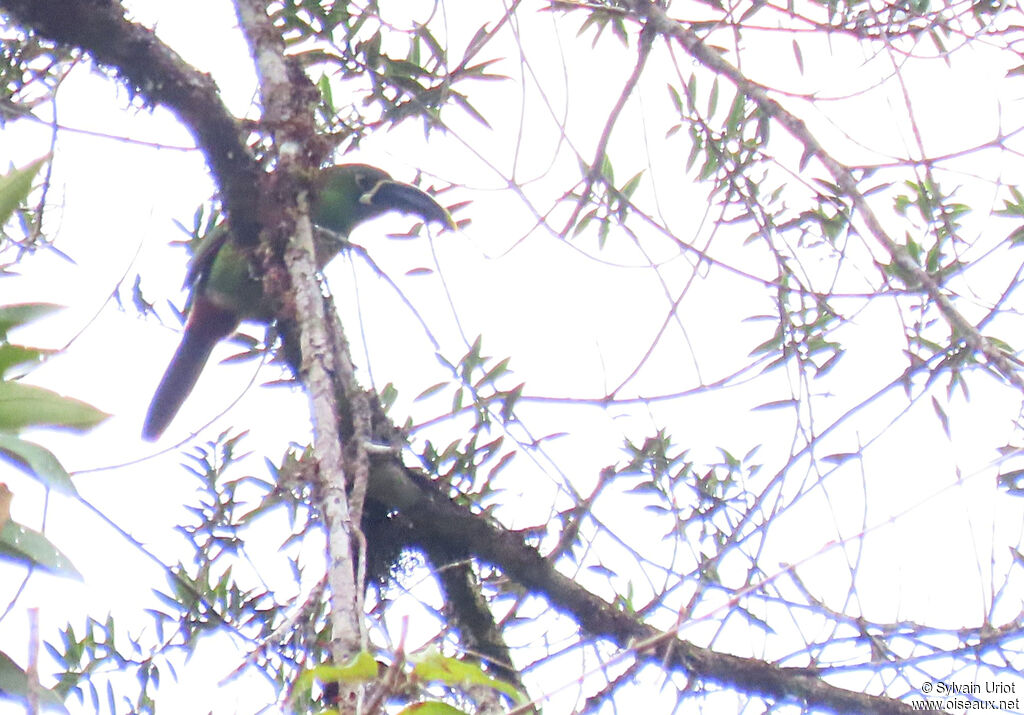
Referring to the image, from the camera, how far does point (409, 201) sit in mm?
3309

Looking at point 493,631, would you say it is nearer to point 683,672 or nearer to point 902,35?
point 683,672

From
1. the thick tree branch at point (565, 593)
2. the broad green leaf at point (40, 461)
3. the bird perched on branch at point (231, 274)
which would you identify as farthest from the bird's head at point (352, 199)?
the broad green leaf at point (40, 461)

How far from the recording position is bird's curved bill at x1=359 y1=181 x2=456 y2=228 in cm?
309

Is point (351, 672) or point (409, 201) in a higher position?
point (409, 201)

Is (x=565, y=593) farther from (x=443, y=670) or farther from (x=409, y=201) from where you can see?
(x=443, y=670)

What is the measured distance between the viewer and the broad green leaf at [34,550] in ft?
4.69

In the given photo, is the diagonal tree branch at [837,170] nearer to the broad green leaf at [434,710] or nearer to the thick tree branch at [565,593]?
the thick tree branch at [565,593]

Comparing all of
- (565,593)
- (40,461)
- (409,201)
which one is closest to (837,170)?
(565,593)

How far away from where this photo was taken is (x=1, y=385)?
4.66 ft

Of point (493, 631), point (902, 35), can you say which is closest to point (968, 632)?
point (493, 631)

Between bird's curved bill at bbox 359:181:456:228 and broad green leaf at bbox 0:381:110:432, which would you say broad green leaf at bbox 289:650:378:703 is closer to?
broad green leaf at bbox 0:381:110:432

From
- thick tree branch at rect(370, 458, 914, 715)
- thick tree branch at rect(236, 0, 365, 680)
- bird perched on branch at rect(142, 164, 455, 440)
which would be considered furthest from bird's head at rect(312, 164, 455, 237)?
thick tree branch at rect(370, 458, 914, 715)

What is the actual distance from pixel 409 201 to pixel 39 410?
77.3 inches

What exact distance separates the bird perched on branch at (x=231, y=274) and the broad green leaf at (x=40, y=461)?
165 cm
